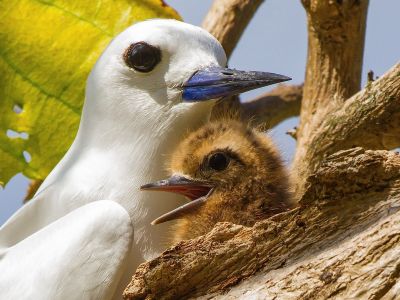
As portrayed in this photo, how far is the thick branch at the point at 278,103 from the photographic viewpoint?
4695 mm

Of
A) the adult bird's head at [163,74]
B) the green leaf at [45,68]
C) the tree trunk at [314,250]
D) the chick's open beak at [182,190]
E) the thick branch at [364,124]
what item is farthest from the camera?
the green leaf at [45,68]

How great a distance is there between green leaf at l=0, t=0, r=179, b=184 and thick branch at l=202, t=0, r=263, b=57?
2.67ft

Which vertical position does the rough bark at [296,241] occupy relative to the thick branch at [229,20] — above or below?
below

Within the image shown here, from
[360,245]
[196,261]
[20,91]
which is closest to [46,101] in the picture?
[20,91]

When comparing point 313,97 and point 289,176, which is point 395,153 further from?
point 313,97

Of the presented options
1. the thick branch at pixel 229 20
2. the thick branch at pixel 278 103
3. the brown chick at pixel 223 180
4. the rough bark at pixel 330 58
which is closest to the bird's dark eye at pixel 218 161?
the brown chick at pixel 223 180

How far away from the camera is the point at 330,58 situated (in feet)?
12.5

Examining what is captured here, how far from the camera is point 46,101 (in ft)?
11.9

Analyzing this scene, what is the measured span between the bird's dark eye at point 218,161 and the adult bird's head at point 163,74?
16 centimetres

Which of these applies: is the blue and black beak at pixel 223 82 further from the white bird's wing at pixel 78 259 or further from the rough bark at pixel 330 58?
the rough bark at pixel 330 58

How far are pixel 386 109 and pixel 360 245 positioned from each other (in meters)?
1.14

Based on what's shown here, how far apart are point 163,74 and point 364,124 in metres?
0.74

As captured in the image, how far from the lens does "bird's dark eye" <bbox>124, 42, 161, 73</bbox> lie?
2802mm

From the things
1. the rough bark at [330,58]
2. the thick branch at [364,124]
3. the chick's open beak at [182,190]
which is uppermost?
the rough bark at [330,58]
